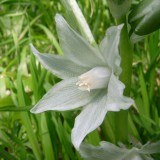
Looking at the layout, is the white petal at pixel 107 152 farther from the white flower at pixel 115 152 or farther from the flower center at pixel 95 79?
the flower center at pixel 95 79

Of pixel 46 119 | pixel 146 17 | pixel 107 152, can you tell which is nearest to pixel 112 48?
pixel 146 17

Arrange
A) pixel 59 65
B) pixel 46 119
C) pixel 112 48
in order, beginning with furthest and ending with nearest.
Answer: pixel 46 119
pixel 59 65
pixel 112 48

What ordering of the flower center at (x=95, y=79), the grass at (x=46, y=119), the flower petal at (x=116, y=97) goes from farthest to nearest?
the grass at (x=46, y=119)
the flower center at (x=95, y=79)
the flower petal at (x=116, y=97)

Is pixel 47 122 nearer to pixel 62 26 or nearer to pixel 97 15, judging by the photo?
pixel 62 26

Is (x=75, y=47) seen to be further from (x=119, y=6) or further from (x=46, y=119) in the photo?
(x=46, y=119)

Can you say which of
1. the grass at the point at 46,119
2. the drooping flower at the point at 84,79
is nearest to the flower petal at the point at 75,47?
the drooping flower at the point at 84,79

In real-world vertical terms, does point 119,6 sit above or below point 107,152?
above
